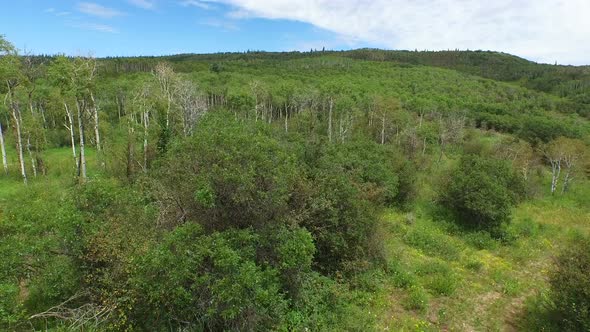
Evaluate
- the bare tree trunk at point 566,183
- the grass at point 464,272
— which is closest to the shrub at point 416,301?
the grass at point 464,272

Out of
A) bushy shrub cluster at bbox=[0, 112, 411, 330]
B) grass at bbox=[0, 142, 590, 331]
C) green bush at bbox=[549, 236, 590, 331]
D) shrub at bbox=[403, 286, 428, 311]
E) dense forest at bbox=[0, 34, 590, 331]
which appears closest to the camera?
bushy shrub cluster at bbox=[0, 112, 411, 330]

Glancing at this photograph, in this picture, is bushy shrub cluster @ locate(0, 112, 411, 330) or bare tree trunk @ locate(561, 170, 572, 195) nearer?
bushy shrub cluster @ locate(0, 112, 411, 330)

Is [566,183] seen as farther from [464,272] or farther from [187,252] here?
[187,252]

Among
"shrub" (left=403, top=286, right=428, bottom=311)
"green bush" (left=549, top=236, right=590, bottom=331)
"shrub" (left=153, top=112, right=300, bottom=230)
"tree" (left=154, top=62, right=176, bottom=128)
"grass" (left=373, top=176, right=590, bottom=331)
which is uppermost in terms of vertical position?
"tree" (left=154, top=62, right=176, bottom=128)

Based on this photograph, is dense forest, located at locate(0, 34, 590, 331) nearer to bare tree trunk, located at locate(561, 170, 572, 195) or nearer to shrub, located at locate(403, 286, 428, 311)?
shrub, located at locate(403, 286, 428, 311)

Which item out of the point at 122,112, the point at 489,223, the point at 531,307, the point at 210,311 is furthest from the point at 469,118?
the point at 210,311

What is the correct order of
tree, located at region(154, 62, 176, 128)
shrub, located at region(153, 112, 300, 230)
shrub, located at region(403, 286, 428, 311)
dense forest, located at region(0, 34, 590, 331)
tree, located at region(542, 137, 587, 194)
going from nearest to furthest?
dense forest, located at region(0, 34, 590, 331)
shrub, located at region(153, 112, 300, 230)
shrub, located at region(403, 286, 428, 311)
tree, located at region(154, 62, 176, 128)
tree, located at region(542, 137, 587, 194)

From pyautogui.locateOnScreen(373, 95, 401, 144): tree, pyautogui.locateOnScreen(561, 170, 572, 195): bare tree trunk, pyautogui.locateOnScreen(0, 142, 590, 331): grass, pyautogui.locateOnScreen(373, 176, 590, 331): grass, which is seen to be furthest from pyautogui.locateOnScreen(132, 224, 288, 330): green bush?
pyautogui.locateOnScreen(373, 95, 401, 144): tree

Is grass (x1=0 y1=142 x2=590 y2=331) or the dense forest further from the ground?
the dense forest

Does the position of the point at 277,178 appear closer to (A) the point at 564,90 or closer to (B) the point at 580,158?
(B) the point at 580,158
